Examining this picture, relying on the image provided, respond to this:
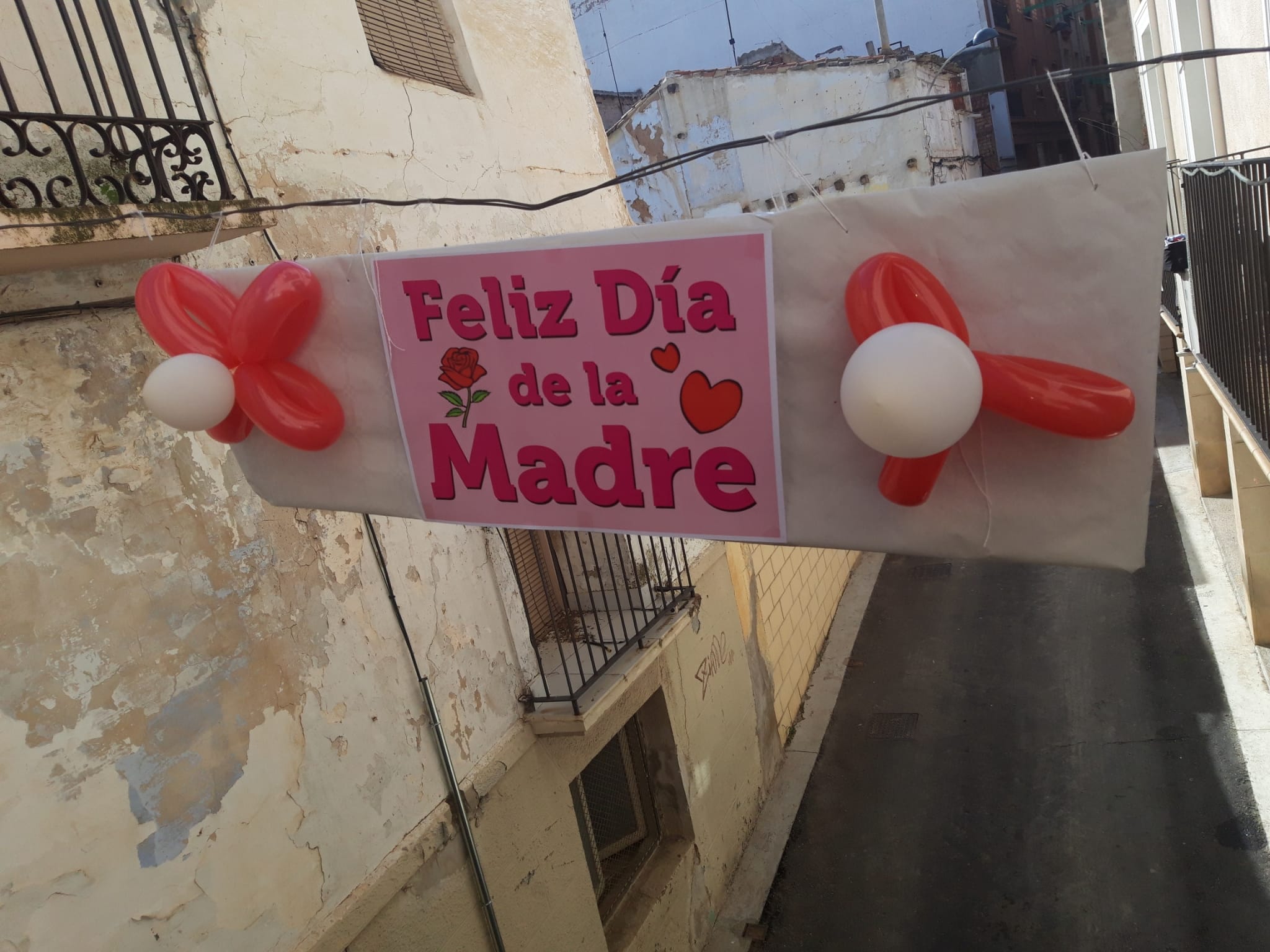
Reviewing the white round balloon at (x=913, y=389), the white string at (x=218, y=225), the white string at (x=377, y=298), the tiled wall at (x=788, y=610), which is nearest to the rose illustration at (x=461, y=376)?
the white string at (x=377, y=298)

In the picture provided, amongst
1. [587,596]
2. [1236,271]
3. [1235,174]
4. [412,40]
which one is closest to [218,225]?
[412,40]

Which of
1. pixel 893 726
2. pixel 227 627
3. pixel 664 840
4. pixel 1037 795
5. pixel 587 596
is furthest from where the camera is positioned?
pixel 893 726

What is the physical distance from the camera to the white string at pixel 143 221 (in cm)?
284

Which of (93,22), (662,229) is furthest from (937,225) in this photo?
(93,22)

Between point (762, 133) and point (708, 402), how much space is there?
15.4m

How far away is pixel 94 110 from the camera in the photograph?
3373mm

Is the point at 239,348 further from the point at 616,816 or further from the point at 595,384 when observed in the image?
the point at 616,816

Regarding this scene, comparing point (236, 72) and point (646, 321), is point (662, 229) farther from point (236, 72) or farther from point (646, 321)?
point (236, 72)

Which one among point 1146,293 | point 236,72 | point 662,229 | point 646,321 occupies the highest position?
point 236,72

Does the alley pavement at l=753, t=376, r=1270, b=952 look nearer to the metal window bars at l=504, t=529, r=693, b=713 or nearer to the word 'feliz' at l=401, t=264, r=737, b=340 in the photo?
the metal window bars at l=504, t=529, r=693, b=713

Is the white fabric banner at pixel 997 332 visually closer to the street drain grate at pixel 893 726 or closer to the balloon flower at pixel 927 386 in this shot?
the balloon flower at pixel 927 386

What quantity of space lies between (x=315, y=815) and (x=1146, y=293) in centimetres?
373

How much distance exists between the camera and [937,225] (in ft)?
6.79

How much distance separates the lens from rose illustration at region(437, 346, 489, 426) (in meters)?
2.77
